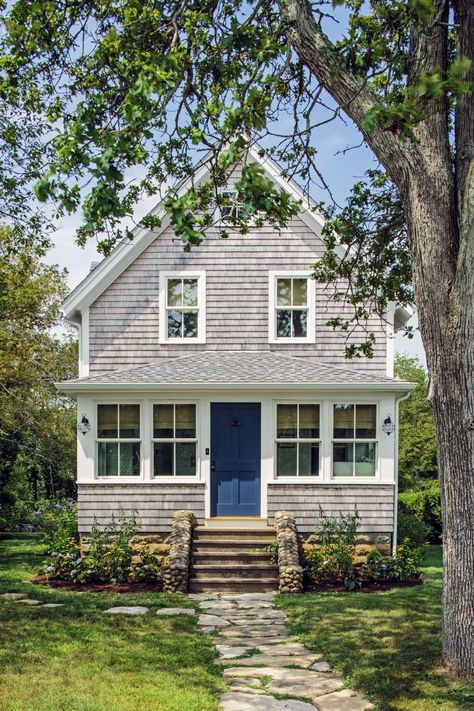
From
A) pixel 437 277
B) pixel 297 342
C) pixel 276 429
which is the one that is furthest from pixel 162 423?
pixel 437 277

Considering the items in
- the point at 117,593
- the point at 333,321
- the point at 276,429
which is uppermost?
the point at 333,321

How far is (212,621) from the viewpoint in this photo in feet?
27.1

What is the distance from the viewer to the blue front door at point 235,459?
1211cm

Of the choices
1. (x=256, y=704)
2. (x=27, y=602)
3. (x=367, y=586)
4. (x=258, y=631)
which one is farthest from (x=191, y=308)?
(x=256, y=704)

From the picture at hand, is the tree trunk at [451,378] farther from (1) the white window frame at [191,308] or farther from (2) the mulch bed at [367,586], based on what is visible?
(1) the white window frame at [191,308]

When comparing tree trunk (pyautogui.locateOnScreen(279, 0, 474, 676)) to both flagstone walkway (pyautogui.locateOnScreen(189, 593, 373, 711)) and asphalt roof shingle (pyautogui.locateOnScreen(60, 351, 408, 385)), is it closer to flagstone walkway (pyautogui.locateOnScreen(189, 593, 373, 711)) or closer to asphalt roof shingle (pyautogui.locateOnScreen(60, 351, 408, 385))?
flagstone walkway (pyautogui.locateOnScreen(189, 593, 373, 711))

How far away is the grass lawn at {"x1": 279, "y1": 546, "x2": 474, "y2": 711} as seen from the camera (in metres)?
5.30

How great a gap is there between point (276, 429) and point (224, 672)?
6223 mm

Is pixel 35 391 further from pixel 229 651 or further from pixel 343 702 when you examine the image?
pixel 343 702

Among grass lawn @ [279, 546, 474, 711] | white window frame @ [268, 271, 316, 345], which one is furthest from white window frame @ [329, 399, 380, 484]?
grass lawn @ [279, 546, 474, 711]

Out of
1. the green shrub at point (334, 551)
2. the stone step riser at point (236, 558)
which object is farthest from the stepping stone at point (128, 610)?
the green shrub at point (334, 551)

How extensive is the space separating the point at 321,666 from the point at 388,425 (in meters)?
6.04

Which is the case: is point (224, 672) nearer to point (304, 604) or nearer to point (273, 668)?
point (273, 668)

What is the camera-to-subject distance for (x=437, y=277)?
5.63 m
